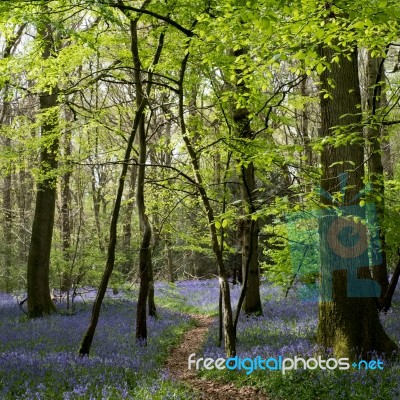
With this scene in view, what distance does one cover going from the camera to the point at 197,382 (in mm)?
7285

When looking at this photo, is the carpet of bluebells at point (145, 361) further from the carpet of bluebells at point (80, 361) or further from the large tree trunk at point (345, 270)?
the large tree trunk at point (345, 270)

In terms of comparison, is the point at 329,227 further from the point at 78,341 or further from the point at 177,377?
the point at 78,341

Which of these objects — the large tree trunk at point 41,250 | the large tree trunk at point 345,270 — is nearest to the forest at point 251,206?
the large tree trunk at point 345,270

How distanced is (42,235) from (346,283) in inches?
410

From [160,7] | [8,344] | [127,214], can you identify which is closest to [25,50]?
[160,7]

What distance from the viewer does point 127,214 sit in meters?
25.3

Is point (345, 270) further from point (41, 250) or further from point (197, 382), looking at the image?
point (41, 250)

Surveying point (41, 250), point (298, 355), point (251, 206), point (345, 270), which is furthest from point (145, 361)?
point (41, 250)
